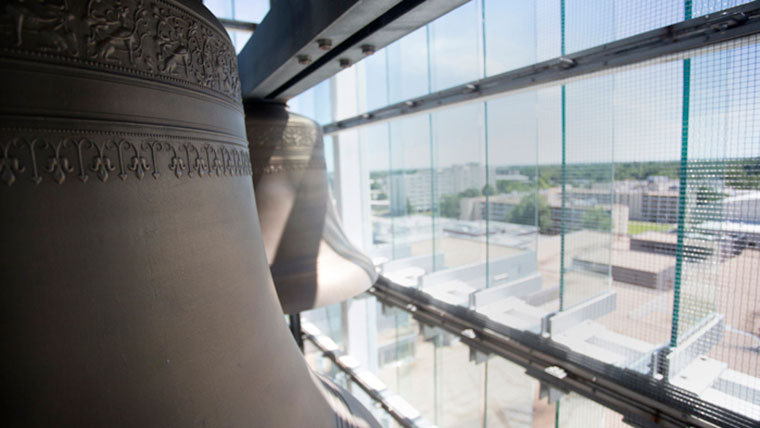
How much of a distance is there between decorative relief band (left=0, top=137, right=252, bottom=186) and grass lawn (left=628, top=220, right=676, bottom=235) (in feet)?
6.18

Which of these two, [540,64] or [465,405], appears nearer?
[540,64]

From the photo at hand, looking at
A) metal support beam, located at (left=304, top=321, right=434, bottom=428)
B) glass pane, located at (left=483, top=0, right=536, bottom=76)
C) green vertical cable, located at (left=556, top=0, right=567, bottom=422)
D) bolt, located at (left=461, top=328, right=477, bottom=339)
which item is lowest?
metal support beam, located at (left=304, top=321, right=434, bottom=428)

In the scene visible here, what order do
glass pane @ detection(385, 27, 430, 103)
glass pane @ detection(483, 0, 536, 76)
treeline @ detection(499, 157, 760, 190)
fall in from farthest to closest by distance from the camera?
glass pane @ detection(385, 27, 430, 103) < glass pane @ detection(483, 0, 536, 76) < treeline @ detection(499, 157, 760, 190)

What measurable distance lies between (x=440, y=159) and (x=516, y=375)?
191 centimetres

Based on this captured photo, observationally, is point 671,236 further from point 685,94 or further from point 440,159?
point 440,159

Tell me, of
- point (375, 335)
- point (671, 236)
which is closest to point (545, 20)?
point (671, 236)

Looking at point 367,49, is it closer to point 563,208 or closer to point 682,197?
point 682,197

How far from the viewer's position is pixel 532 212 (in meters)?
2.56

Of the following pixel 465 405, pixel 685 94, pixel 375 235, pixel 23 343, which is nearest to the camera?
pixel 23 343

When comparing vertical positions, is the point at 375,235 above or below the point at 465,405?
above

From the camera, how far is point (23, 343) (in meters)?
0.49

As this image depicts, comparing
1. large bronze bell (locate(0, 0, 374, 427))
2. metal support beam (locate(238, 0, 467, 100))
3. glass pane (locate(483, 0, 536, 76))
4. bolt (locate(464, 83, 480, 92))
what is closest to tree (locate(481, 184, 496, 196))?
glass pane (locate(483, 0, 536, 76))

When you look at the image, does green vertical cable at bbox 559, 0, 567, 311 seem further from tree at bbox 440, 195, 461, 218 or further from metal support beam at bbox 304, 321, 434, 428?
metal support beam at bbox 304, 321, 434, 428

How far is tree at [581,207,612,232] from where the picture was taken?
6.82 ft
